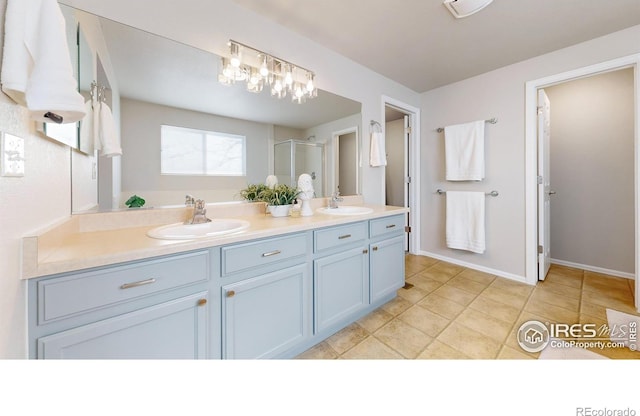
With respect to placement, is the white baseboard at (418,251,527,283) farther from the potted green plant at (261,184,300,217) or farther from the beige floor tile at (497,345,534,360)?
the potted green plant at (261,184,300,217)

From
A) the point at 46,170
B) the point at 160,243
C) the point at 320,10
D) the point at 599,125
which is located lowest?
the point at 160,243

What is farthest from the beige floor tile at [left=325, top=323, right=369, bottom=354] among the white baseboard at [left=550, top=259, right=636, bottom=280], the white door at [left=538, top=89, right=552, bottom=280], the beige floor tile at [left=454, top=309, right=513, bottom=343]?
the white baseboard at [left=550, top=259, right=636, bottom=280]

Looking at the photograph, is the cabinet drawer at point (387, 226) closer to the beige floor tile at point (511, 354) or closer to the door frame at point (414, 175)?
the beige floor tile at point (511, 354)

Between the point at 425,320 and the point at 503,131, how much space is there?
7.08 feet

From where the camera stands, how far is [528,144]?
2.32 meters

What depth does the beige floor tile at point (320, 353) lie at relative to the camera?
1.39 meters

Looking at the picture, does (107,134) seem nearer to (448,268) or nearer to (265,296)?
(265,296)

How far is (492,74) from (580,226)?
207 centimetres

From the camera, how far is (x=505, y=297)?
2.11 m

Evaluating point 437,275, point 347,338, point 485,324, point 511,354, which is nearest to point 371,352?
point 347,338

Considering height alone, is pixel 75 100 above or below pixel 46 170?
above

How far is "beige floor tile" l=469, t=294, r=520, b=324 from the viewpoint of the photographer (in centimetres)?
179
